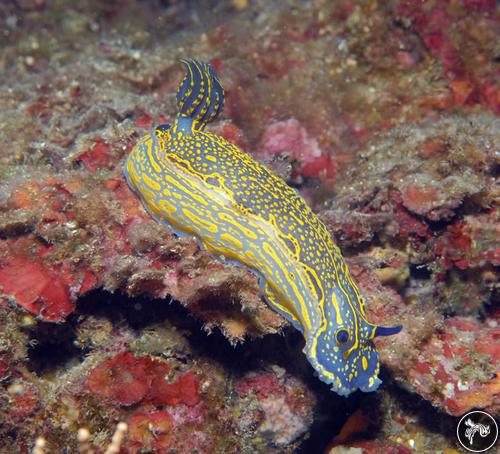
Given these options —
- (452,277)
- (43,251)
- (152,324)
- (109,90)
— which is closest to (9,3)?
(109,90)

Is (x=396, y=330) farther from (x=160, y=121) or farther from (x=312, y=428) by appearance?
(x=160, y=121)

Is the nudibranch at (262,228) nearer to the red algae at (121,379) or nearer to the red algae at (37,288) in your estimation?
the red algae at (37,288)

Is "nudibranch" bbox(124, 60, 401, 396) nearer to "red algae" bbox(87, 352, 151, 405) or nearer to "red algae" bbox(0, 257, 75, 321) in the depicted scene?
"red algae" bbox(0, 257, 75, 321)

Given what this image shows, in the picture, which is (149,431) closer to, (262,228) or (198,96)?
(262,228)

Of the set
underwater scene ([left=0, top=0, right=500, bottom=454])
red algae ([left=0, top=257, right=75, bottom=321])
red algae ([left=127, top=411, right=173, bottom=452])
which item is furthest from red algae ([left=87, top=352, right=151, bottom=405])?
red algae ([left=0, top=257, right=75, bottom=321])

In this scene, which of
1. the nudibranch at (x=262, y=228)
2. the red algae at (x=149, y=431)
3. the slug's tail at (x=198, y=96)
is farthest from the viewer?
the slug's tail at (x=198, y=96)

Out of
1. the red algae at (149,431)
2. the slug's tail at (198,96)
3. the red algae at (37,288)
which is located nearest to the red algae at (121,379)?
the red algae at (149,431)
